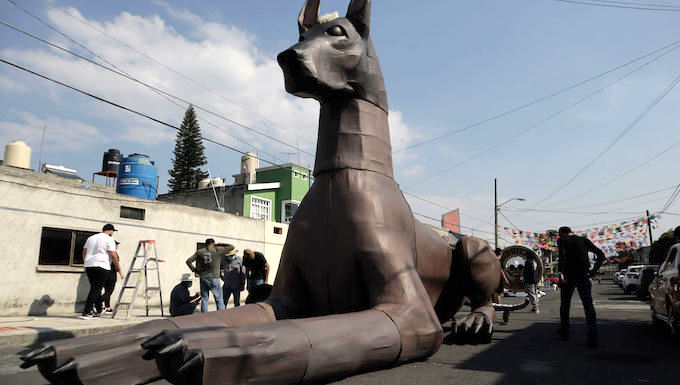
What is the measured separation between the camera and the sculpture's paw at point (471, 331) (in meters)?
4.14

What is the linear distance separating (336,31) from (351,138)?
0.84 m

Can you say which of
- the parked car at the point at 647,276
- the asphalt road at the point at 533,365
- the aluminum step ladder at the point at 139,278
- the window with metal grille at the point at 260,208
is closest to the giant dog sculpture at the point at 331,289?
the asphalt road at the point at 533,365

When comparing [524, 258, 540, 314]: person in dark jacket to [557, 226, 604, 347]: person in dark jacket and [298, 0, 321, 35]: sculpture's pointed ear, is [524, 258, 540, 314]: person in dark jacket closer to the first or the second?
[557, 226, 604, 347]: person in dark jacket

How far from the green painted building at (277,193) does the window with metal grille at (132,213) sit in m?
12.8

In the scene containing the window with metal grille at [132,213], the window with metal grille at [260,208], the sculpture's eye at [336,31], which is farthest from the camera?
the window with metal grille at [260,208]

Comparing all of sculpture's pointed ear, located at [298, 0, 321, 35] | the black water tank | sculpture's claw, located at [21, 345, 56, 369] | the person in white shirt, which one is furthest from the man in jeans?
the black water tank

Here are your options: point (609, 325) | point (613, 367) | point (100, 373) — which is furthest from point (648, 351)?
point (100, 373)

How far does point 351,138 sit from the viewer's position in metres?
3.47

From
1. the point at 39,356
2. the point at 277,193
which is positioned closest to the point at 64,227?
the point at 39,356

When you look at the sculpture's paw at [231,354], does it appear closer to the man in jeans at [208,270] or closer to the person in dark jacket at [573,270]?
the person in dark jacket at [573,270]

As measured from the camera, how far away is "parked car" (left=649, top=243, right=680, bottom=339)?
5324 mm

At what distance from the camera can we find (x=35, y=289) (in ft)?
31.5

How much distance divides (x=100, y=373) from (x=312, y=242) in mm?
1573

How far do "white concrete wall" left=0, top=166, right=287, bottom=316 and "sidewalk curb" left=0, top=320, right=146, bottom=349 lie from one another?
11.4 ft
